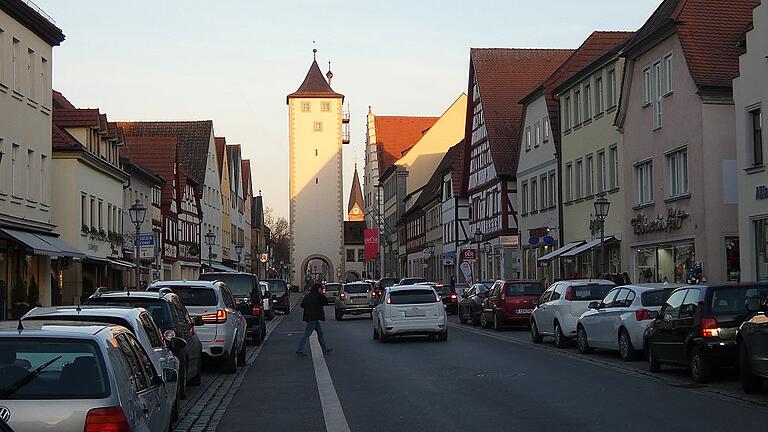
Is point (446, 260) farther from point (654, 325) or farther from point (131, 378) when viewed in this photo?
point (131, 378)

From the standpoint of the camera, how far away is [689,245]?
34.2m

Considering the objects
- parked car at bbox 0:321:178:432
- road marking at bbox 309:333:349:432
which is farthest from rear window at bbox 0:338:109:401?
road marking at bbox 309:333:349:432

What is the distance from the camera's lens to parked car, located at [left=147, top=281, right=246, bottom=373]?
19.9 metres

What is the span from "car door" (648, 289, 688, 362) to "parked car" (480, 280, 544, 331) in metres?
15.4

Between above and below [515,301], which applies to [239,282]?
above

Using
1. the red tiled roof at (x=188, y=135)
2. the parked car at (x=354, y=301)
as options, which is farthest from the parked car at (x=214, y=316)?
the red tiled roof at (x=188, y=135)

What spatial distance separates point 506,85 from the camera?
203 feet

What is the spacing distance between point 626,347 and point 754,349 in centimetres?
710

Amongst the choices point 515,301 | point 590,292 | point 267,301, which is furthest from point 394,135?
point 590,292

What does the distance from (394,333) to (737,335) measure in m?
14.3

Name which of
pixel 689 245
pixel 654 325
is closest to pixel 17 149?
pixel 689 245

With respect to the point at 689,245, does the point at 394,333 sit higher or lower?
lower

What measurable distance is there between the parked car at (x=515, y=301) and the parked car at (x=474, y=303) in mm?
2840

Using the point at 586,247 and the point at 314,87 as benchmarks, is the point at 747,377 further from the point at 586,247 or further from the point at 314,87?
the point at 314,87
